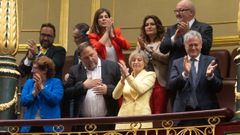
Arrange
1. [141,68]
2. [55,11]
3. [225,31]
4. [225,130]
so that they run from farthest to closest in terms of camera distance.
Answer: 1. [55,11]
2. [225,31]
3. [141,68]
4. [225,130]

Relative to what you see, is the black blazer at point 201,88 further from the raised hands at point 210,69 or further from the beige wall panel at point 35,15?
the beige wall panel at point 35,15

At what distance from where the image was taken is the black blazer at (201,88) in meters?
12.5

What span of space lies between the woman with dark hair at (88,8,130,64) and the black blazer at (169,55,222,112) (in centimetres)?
153

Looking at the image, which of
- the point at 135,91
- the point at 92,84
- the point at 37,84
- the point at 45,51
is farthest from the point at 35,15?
the point at 135,91

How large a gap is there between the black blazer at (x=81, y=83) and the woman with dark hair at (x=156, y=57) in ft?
1.57

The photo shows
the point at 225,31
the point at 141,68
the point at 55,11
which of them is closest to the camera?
the point at 141,68

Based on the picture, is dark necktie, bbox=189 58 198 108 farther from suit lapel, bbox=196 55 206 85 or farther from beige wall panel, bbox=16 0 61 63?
beige wall panel, bbox=16 0 61 63

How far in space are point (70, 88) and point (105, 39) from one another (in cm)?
100

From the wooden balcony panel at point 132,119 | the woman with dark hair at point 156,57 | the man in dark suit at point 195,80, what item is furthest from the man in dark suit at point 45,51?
the man in dark suit at point 195,80

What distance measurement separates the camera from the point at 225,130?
1227cm

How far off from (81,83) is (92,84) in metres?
0.22

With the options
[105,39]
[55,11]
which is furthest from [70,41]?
[105,39]

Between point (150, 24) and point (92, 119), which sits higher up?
point (150, 24)

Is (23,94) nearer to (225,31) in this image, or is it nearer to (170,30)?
(170,30)
